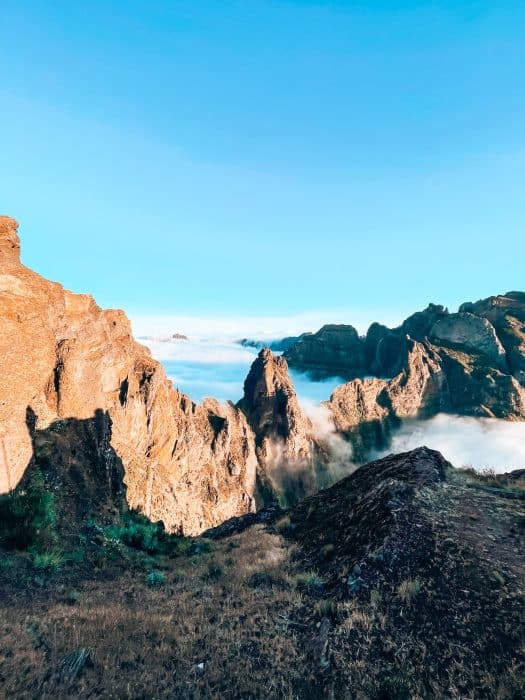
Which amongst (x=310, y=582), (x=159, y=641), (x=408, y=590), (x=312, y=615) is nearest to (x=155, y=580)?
(x=159, y=641)

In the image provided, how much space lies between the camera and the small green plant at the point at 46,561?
48.5 feet

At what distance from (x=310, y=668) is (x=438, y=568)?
17.6 feet

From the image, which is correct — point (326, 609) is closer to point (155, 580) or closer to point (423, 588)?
point (423, 588)

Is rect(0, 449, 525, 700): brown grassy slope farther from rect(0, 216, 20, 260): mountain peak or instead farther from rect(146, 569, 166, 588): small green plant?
rect(0, 216, 20, 260): mountain peak

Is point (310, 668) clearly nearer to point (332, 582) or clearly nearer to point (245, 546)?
point (332, 582)

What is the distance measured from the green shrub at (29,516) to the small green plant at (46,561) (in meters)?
1.28

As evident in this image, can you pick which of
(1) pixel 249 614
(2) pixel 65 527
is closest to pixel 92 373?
(2) pixel 65 527

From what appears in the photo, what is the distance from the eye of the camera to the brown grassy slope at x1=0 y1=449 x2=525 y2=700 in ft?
26.2

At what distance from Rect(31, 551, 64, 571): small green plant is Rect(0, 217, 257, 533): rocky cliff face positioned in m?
5.72

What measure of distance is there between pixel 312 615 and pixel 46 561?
11300 millimetres

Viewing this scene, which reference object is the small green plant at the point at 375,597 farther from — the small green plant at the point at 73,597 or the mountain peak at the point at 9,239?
the mountain peak at the point at 9,239

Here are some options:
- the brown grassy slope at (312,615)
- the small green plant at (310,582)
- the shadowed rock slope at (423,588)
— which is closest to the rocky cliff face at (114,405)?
the brown grassy slope at (312,615)

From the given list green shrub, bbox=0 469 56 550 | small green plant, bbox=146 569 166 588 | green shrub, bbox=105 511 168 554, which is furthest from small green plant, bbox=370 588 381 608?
green shrub, bbox=105 511 168 554

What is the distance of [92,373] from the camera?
3569cm
